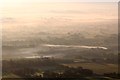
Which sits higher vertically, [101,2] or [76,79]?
[101,2]

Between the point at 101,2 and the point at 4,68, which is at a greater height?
the point at 101,2

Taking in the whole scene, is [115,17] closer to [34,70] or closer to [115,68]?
[115,68]

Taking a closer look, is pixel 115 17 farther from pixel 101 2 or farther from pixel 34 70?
pixel 34 70

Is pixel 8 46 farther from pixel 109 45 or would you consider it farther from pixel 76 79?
pixel 109 45

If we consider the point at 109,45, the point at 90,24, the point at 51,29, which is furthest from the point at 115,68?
the point at 51,29

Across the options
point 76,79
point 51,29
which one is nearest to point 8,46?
point 51,29

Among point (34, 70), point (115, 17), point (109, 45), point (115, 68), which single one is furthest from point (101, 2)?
point (34, 70)

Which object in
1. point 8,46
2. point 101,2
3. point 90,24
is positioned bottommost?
point 8,46

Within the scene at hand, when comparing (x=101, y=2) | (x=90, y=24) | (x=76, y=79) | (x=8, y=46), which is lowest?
(x=76, y=79)
